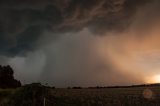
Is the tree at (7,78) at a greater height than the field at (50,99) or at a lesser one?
greater

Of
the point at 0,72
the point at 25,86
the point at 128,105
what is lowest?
the point at 128,105

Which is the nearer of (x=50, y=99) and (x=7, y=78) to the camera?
(x=50, y=99)

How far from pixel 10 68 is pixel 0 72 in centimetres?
258

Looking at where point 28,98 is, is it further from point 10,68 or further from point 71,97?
point 10,68

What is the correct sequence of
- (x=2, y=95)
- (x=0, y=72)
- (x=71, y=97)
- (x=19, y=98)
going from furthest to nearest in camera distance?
(x=0, y=72) < (x=71, y=97) < (x=2, y=95) < (x=19, y=98)

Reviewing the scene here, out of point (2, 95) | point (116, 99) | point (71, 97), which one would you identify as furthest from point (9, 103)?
point (116, 99)

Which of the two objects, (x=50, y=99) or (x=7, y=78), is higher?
(x=7, y=78)

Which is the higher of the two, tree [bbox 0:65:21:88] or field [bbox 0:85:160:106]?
tree [bbox 0:65:21:88]

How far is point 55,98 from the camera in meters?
42.9

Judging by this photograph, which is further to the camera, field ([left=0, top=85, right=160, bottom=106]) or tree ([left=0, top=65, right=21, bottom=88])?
tree ([left=0, top=65, right=21, bottom=88])

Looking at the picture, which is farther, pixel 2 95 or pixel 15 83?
pixel 15 83

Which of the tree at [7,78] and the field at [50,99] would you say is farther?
the tree at [7,78]

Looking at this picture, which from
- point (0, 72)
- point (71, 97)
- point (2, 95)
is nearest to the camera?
point (2, 95)

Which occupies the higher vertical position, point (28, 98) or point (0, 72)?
point (0, 72)
